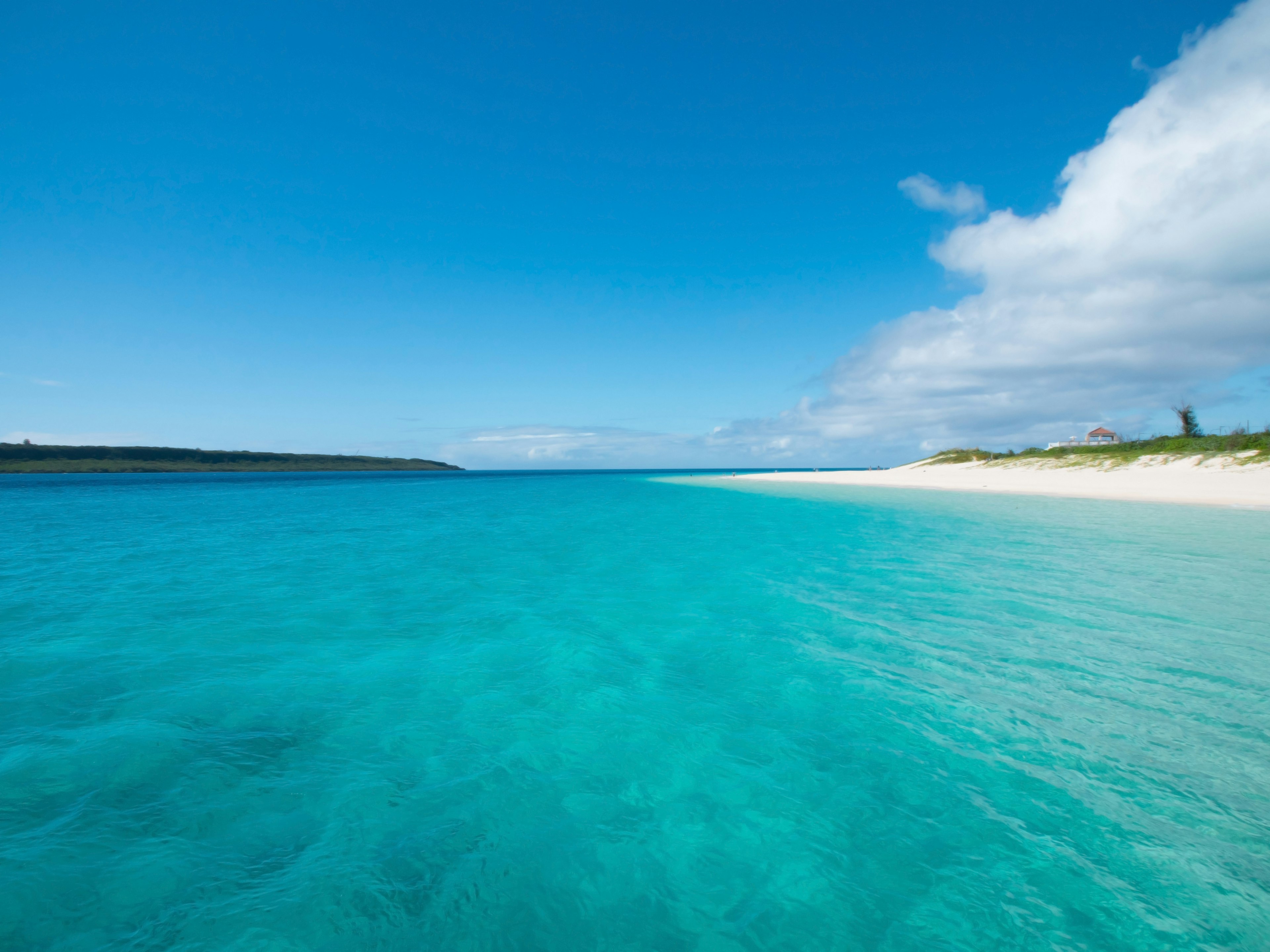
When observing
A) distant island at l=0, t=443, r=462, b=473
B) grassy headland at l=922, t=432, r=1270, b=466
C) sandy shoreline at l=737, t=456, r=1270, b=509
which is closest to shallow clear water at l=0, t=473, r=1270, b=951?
sandy shoreline at l=737, t=456, r=1270, b=509

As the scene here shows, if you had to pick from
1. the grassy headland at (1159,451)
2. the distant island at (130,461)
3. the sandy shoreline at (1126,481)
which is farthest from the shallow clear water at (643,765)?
the distant island at (130,461)

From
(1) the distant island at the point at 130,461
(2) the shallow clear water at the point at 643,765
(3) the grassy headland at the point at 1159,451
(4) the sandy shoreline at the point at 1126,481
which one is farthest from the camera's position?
(1) the distant island at the point at 130,461

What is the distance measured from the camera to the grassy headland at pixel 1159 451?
121 feet

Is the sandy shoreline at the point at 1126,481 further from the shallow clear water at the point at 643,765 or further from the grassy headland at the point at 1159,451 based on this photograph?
the shallow clear water at the point at 643,765

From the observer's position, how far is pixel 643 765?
5.57 m

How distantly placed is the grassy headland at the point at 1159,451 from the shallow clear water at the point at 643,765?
122 ft

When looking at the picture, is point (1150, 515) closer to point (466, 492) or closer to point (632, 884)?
point (632, 884)

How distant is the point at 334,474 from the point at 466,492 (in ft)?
357

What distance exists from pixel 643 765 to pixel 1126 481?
5097 centimetres

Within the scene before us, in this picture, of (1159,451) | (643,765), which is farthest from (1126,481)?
(643,765)

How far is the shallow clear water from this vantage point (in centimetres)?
359

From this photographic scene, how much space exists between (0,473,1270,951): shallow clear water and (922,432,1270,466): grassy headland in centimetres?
3711

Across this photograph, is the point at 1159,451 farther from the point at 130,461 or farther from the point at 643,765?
the point at 130,461

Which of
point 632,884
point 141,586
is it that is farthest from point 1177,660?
point 141,586
